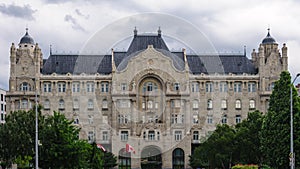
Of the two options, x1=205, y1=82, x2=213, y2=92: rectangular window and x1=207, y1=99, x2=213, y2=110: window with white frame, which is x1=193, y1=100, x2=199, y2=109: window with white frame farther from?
x1=205, y1=82, x2=213, y2=92: rectangular window

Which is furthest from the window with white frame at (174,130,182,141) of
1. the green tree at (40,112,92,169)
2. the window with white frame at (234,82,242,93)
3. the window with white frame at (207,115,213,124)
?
the green tree at (40,112,92,169)

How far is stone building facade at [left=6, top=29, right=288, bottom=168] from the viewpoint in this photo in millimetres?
119375

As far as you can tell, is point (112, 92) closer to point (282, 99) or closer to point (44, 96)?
point (44, 96)

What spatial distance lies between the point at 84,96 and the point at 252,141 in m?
50.8

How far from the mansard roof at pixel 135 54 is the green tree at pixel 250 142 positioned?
137 ft

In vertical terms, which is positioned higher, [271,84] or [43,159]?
[271,84]

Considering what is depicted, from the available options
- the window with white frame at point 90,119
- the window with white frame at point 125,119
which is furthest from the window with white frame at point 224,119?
the window with white frame at point 90,119

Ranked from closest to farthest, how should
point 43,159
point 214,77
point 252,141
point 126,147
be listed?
point 43,159
point 252,141
point 126,147
point 214,77

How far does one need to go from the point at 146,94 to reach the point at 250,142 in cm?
4452

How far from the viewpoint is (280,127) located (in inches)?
2399

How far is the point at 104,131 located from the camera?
12069 centimetres

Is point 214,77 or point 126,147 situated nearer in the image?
point 126,147

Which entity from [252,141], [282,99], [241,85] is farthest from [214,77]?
[282,99]

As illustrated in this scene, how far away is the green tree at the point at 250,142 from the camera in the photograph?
259 ft
